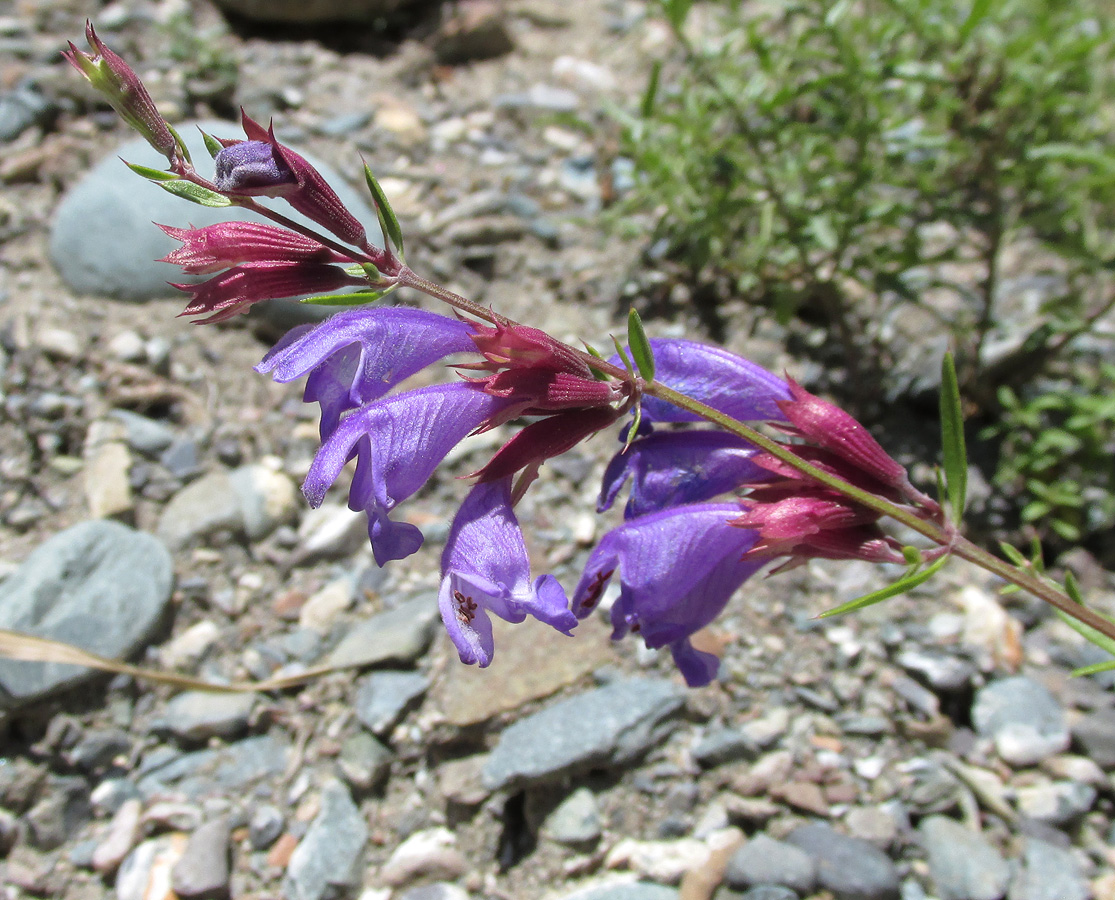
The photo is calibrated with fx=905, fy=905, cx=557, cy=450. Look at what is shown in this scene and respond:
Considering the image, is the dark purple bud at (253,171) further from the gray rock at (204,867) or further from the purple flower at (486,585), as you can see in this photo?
the gray rock at (204,867)

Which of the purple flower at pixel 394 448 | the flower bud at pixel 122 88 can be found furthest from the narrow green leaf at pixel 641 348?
the flower bud at pixel 122 88

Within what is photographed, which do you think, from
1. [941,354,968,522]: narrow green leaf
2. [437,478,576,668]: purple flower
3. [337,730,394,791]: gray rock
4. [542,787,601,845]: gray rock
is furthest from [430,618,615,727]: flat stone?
[941,354,968,522]: narrow green leaf

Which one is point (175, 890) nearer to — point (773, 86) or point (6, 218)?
point (6, 218)

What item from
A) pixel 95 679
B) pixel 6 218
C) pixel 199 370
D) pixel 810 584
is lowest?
pixel 810 584

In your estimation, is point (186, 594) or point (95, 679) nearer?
point (95, 679)

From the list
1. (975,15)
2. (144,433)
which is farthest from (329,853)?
(975,15)

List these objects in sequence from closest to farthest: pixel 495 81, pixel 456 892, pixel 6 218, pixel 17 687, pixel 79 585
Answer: pixel 456 892, pixel 17 687, pixel 79 585, pixel 6 218, pixel 495 81

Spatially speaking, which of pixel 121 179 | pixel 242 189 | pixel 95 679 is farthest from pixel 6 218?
pixel 242 189

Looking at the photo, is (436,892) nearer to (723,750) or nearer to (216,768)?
(216,768)
